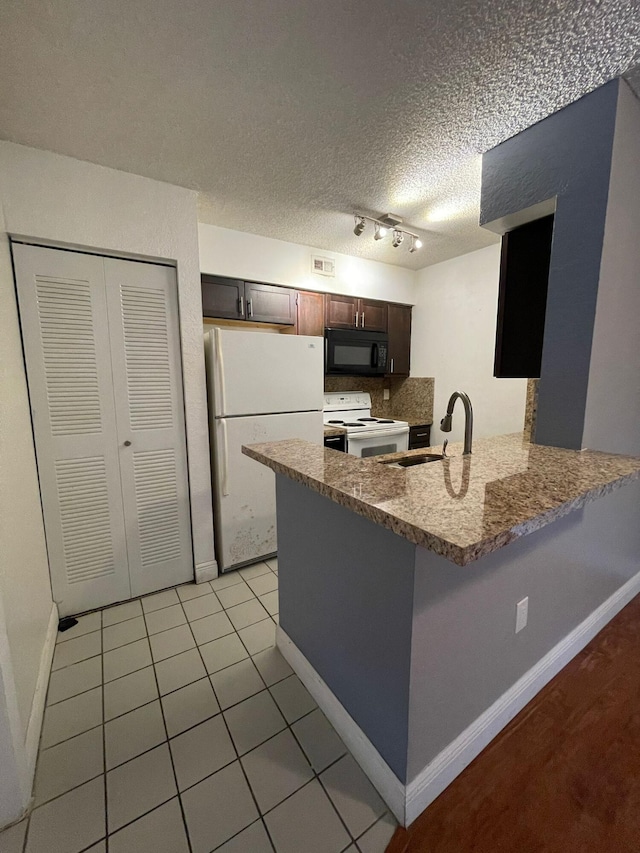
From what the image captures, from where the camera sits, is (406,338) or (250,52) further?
(406,338)

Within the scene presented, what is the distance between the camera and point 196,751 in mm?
1238

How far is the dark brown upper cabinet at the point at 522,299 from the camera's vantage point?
173 centimetres

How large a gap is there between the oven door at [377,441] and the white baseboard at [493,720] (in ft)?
5.29

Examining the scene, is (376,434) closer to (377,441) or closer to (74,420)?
(377,441)

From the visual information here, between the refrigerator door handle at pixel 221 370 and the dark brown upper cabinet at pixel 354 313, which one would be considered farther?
the dark brown upper cabinet at pixel 354 313

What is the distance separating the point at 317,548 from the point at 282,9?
1746 mm

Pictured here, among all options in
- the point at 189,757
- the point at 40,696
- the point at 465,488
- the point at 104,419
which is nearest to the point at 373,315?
the point at 104,419

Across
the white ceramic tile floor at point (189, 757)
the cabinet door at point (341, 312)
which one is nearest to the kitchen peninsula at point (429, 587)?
the white ceramic tile floor at point (189, 757)

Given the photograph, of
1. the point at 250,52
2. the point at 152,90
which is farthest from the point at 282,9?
the point at 152,90

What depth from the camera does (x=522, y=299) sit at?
5.77 feet

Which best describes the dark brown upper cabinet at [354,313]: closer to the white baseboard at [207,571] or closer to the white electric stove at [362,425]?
the white electric stove at [362,425]

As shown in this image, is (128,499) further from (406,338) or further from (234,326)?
(406,338)

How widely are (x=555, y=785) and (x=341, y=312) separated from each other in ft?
10.1

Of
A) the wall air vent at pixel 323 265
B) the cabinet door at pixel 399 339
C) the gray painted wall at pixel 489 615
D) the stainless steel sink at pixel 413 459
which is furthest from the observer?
the cabinet door at pixel 399 339
